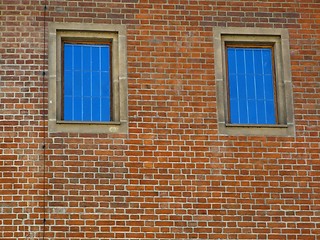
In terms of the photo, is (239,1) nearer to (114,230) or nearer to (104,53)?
(104,53)

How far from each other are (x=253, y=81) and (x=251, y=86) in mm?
95

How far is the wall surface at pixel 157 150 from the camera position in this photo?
50.3 ft

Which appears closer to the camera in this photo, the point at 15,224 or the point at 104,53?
the point at 15,224

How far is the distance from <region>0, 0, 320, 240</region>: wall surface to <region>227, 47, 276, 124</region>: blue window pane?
1.23 ft

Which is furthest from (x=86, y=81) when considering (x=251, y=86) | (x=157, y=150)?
(x=251, y=86)

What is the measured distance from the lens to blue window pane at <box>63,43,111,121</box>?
16.0m

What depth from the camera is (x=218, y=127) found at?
16.0 meters

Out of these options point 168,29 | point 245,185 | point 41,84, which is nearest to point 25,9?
point 41,84

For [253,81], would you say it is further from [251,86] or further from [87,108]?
[87,108]

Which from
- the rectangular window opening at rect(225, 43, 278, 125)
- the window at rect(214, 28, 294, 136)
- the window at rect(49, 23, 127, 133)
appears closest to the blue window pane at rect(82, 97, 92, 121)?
the window at rect(49, 23, 127, 133)

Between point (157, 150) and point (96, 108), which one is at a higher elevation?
point (96, 108)

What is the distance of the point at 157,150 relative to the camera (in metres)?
15.8

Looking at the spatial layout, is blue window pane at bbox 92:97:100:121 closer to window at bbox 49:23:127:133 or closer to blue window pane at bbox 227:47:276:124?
window at bbox 49:23:127:133

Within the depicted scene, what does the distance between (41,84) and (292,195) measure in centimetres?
431
